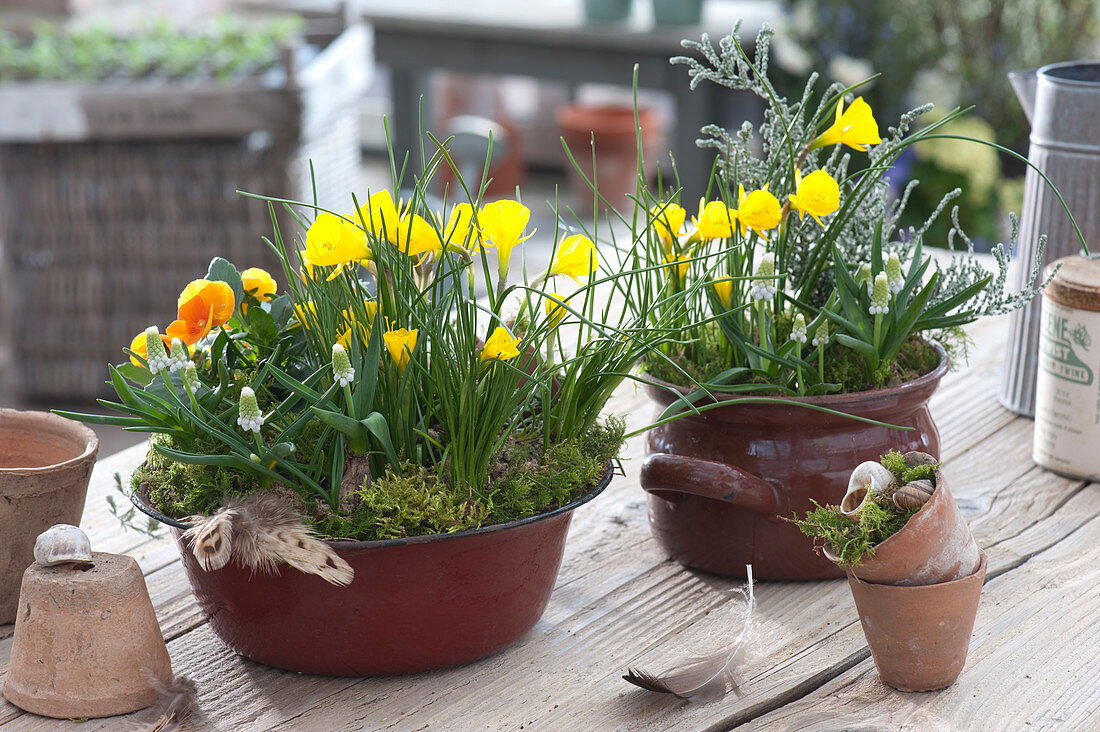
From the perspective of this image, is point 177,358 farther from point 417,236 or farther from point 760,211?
point 760,211

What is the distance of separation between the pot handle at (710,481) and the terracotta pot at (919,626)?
121 mm

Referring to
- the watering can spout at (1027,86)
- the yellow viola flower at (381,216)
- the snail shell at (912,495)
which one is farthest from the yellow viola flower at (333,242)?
the watering can spout at (1027,86)

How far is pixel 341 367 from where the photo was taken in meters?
0.64

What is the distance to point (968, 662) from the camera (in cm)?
74

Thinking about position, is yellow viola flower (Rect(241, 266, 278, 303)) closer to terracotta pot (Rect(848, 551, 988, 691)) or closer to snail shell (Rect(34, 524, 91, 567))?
snail shell (Rect(34, 524, 91, 567))

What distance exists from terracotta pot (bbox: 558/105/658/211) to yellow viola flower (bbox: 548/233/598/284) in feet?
10.7

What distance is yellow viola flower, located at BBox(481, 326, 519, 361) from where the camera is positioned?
677 mm

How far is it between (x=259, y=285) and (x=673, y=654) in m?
0.38

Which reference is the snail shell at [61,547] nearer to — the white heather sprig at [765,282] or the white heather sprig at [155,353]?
the white heather sprig at [155,353]

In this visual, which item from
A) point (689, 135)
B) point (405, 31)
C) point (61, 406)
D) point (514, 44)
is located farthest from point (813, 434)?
point (405, 31)

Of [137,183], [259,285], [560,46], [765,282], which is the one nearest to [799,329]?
[765,282]

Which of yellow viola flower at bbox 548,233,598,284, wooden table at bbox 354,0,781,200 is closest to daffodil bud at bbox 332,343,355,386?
yellow viola flower at bbox 548,233,598,284

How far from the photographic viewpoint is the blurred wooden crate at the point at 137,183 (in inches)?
85.8

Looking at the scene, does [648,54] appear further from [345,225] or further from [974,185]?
[345,225]
